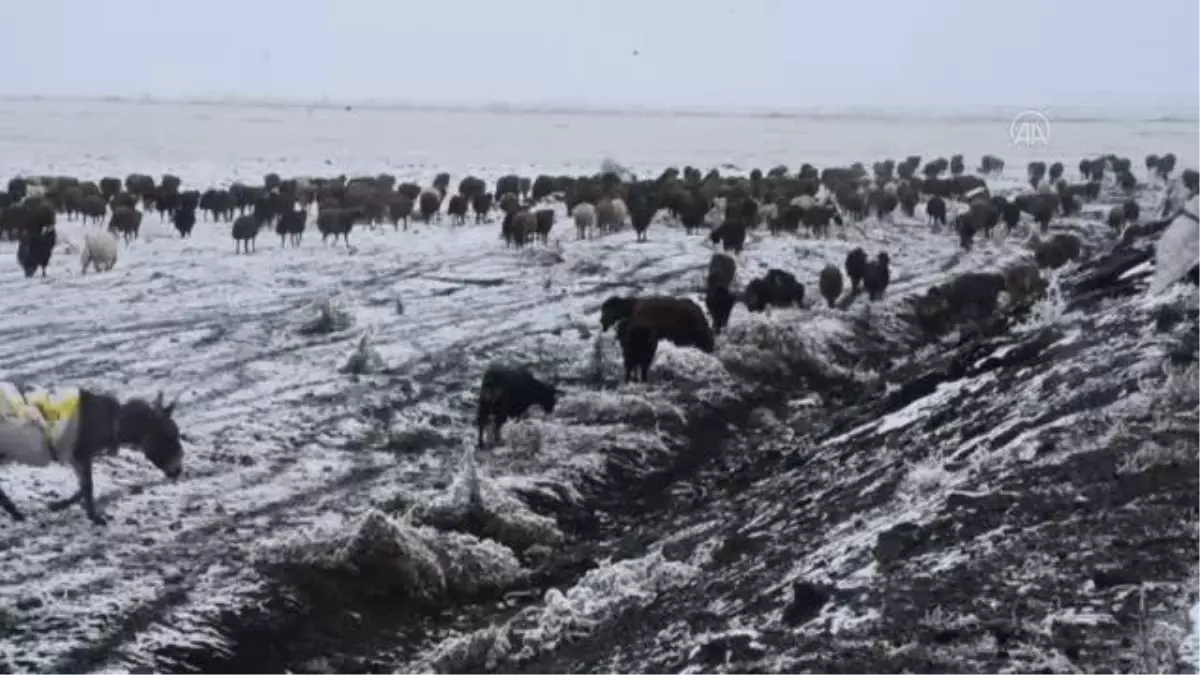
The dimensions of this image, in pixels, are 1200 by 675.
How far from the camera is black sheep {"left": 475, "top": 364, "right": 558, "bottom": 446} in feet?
48.3

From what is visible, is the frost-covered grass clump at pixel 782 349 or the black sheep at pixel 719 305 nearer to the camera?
the frost-covered grass clump at pixel 782 349

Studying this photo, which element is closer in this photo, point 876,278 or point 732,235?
point 876,278

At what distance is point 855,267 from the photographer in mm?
24484

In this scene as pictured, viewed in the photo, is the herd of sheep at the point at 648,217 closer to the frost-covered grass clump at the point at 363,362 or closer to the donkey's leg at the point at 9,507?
the frost-covered grass clump at the point at 363,362

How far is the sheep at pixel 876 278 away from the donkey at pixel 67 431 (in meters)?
14.9

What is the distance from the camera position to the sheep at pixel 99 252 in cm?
2556

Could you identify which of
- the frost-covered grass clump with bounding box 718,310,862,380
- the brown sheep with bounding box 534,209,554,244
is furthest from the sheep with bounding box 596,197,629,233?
the frost-covered grass clump with bounding box 718,310,862,380

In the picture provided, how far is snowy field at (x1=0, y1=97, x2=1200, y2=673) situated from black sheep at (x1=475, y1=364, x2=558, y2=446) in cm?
28

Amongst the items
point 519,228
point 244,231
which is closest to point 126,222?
point 244,231

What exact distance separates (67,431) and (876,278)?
624 inches

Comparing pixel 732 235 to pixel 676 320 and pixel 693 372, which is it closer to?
pixel 676 320

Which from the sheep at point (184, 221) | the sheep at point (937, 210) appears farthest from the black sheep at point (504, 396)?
the sheep at point (937, 210)

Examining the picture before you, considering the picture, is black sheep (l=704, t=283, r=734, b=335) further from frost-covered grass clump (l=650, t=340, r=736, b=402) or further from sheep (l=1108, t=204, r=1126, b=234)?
sheep (l=1108, t=204, r=1126, b=234)

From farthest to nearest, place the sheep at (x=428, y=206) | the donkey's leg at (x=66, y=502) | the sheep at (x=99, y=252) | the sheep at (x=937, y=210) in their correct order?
the sheep at (x=937, y=210), the sheep at (x=428, y=206), the sheep at (x=99, y=252), the donkey's leg at (x=66, y=502)
